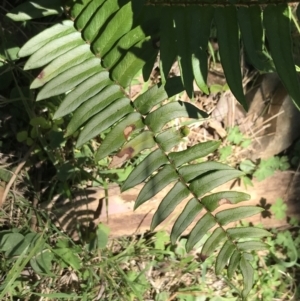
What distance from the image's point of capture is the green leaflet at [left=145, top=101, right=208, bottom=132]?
4.50 ft

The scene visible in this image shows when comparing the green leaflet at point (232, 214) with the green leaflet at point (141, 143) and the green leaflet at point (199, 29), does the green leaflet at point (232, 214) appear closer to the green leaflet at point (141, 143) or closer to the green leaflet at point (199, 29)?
the green leaflet at point (141, 143)

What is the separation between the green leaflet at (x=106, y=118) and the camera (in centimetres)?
136

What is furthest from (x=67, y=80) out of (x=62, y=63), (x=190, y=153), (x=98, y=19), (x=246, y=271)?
(x=246, y=271)

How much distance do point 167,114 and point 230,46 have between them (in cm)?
26

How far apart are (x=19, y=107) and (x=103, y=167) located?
39 centimetres

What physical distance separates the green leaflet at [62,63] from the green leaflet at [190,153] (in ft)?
1.21

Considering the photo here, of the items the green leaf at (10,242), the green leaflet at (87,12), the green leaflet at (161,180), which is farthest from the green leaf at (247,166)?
the green leaflet at (87,12)

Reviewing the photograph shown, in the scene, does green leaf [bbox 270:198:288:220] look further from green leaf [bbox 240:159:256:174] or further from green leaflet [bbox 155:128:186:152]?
green leaflet [bbox 155:128:186:152]

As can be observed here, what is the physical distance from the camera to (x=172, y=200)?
1400 mm

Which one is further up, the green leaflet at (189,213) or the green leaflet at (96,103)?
the green leaflet at (96,103)

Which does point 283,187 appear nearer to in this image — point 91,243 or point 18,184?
A: point 91,243

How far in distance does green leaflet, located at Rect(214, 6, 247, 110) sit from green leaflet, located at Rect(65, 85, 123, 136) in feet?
1.03

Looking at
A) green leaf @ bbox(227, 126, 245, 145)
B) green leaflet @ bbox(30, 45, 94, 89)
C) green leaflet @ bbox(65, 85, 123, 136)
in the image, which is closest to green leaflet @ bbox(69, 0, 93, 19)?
green leaflet @ bbox(30, 45, 94, 89)

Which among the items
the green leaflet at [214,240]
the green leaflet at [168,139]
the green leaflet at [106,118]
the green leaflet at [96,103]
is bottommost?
the green leaflet at [214,240]
